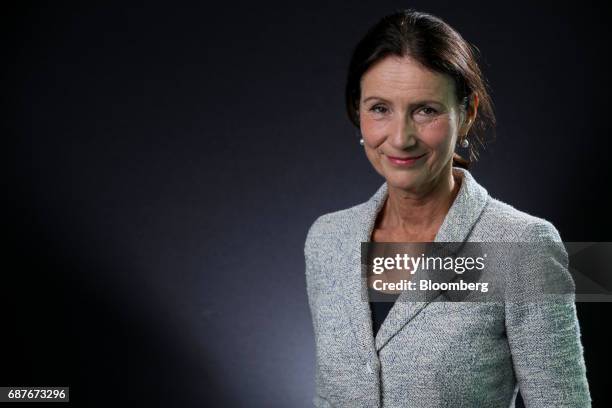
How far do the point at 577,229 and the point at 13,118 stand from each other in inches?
74.3

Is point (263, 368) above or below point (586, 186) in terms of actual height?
below

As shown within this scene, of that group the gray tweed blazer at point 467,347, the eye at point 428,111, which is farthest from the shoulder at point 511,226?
the eye at point 428,111

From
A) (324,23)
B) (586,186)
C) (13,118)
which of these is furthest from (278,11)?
(586,186)

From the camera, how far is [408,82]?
150cm

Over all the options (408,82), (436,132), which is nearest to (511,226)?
(436,132)

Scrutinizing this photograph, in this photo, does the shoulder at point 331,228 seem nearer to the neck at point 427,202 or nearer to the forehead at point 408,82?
the neck at point 427,202

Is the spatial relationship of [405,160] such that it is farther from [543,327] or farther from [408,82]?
[543,327]

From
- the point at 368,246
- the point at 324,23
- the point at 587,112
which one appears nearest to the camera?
the point at 368,246

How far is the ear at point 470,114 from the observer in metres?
1.59

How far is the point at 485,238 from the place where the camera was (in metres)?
1.58

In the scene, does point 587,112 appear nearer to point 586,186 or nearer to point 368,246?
point 586,186

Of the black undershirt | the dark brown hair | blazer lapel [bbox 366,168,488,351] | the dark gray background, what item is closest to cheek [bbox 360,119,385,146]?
the dark brown hair

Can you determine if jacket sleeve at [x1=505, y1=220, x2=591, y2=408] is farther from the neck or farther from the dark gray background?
the dark gray background

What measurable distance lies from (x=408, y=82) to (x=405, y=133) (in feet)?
0.32
